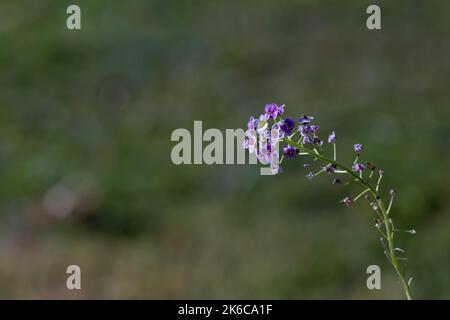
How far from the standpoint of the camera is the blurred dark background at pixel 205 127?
21.6 feet

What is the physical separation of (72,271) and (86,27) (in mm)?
5494

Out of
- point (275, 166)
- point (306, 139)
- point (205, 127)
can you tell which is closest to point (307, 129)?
point (306, 139)

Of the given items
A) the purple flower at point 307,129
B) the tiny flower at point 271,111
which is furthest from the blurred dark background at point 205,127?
the tiny flower at point 271,111

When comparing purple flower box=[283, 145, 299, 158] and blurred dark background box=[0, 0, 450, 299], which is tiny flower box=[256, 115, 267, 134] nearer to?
purple flower box=[283, 145, 299, 158]

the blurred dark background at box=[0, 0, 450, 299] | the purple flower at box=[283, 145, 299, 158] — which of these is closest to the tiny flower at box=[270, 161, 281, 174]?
the purple flower at box=[283, 145, 299, 158]

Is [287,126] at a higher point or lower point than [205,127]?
lower

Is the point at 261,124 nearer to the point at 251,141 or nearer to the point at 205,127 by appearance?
the point at 251,141

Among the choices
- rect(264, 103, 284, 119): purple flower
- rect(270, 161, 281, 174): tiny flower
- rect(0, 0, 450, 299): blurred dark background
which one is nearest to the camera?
rect(270, 161, 281, 174): tiny flower

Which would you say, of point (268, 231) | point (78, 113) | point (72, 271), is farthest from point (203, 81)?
point (72, 271)

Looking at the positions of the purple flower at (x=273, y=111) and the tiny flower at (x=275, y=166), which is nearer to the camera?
the tiny flower at (x=275, y=166)

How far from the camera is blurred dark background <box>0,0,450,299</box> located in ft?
21.6

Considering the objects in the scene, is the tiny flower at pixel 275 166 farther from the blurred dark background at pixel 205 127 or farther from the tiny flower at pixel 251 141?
the blurred dark background at pixel 205 127

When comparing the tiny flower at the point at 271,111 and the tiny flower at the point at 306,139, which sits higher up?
the tiny flower at the point at 271,111

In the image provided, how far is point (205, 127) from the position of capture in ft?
28.5
